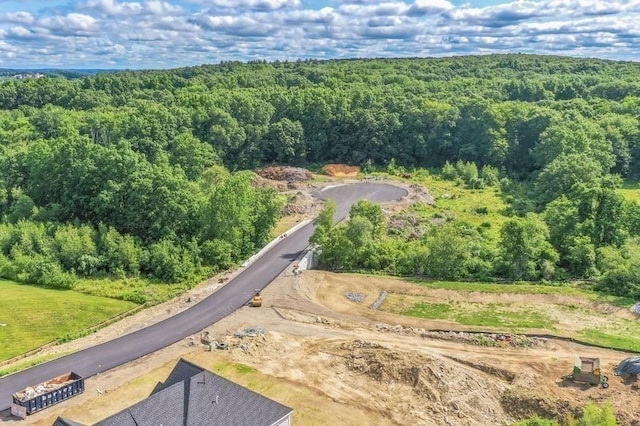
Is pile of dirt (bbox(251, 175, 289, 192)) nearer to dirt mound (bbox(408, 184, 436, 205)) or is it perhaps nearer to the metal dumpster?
dirt mound (bbox(408, 184, 436, 205))

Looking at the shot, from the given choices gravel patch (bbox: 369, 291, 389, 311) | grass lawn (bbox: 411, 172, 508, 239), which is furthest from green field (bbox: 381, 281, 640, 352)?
grass lawn (bbox: 411, 172, 508, 239)

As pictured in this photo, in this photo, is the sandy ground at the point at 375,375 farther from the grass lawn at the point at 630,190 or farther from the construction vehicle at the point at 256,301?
the grass lawn at the point at 630,190

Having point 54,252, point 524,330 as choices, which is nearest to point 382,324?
point 524,330

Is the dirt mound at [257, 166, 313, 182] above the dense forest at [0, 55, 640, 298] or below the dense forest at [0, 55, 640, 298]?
below

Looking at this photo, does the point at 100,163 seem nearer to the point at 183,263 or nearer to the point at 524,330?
the point at 183,263

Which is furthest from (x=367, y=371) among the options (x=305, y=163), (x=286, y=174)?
(x=305, y=163)

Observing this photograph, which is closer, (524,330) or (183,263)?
(524,330)
